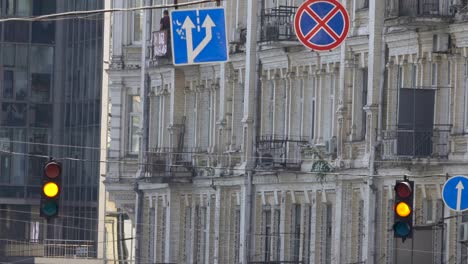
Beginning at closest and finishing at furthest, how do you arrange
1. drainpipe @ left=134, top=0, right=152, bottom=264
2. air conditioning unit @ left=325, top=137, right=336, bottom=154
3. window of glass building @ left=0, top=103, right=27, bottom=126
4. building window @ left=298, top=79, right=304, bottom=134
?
1. air conditioning unit @ left=325, top=137, right=336, bottom=154
2. building window @ left=298, top=79, right=304, bottom=134
3. drainpipe @ left=134, top=0, right=152, bottom=264
4. window of glass building @ left=0, top=103, right=27, bottom=126

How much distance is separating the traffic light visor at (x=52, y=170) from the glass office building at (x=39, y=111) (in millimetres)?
54910

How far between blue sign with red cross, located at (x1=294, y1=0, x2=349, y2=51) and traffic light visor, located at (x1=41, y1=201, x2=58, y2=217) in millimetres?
12407

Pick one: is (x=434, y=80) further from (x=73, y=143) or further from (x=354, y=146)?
(x=73, y=143)

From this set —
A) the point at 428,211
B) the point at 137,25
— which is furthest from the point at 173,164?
the point at 428,211

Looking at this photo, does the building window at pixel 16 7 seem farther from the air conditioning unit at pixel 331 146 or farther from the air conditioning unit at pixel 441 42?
the air conditioning unit at pixel 441 42

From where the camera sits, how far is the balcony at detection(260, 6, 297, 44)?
6075 centimetres

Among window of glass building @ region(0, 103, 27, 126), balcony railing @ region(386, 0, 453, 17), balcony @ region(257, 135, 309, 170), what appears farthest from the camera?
window of glass building @ region(0, 103, 27, 126)

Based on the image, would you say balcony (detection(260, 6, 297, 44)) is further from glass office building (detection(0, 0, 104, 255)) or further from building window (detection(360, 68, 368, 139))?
glass office building (detection(0, 0, 104, 255))

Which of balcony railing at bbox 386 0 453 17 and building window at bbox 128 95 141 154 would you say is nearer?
balcony railing at bbox 386 0 453 17

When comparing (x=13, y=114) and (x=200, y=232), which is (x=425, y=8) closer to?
(x=200, y=232)

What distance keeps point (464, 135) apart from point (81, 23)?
44447 millimetres

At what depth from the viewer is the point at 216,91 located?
67.9m

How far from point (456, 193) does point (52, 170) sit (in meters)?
7.99

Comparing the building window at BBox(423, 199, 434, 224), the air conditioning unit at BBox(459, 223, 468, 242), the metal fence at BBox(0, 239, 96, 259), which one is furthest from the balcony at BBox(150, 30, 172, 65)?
the metal fence at BBox(0, 239, 96, 259)
